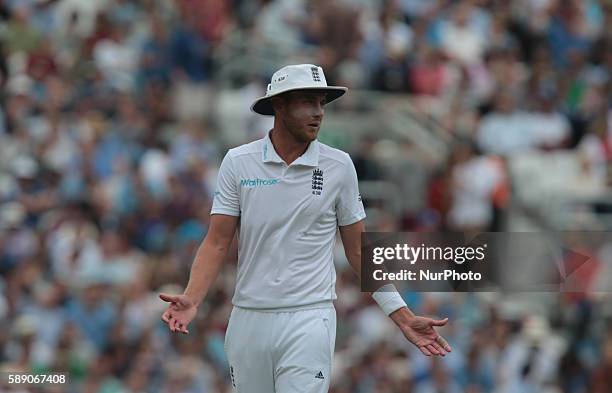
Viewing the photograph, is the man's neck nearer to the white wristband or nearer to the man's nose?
the man's nose

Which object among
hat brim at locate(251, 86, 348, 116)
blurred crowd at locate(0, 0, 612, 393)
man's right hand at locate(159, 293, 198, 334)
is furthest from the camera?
blurred crowd at locate(0, 0, 612, 393)

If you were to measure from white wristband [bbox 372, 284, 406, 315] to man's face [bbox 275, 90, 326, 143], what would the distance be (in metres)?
0.82

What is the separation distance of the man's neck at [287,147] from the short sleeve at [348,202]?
9.2 inches

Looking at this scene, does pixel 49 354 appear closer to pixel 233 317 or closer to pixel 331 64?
pixel 331 64

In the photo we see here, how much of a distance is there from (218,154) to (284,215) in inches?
342

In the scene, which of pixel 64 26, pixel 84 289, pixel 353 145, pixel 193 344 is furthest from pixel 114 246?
pixel 64 26

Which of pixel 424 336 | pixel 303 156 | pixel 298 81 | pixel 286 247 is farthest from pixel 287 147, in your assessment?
pixel 424 336

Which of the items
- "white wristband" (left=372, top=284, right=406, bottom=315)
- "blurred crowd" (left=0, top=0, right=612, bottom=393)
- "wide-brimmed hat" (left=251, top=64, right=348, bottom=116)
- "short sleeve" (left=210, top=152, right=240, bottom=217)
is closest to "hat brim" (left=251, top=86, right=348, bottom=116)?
"wide-brimmed hat" (left=251, top=64, right=348, bottom=116)

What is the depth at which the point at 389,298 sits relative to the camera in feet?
24.8

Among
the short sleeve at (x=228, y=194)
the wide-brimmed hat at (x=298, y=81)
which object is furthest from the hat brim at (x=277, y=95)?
the short sleeve at (x=228, y=194)

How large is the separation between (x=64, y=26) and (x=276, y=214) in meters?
10.9

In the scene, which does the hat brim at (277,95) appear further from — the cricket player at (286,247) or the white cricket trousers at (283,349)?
the white cricket trousers at (283,349)

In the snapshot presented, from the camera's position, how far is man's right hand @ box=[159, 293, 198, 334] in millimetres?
7219

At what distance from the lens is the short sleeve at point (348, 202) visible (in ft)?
24.5
